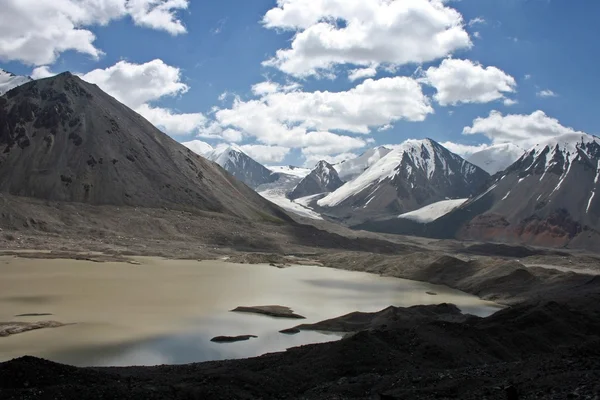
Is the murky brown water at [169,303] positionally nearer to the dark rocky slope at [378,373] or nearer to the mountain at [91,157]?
the dark rocky slope at [378,373]

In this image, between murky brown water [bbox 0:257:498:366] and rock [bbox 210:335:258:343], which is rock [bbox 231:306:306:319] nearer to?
murky brown water [bbox 0:257:498:366]

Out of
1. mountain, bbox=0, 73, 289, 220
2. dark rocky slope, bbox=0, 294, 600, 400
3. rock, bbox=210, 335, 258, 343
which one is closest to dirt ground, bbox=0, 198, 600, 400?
dark rocky slope, bbox=0, 294, 600, 400

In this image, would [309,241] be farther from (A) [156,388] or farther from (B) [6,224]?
(A) [156,388]

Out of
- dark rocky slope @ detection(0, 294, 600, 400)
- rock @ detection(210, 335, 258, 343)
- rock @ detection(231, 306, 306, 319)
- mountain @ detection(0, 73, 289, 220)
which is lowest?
rock @ detection(210, 335, 258, 343)

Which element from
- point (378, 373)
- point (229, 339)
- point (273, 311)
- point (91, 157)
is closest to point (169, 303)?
point (273, 311)

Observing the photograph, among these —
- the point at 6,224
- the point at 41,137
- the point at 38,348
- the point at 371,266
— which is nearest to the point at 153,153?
the point at 41,137

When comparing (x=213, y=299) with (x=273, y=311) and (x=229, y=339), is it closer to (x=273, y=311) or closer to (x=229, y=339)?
(x=273, y=311)
